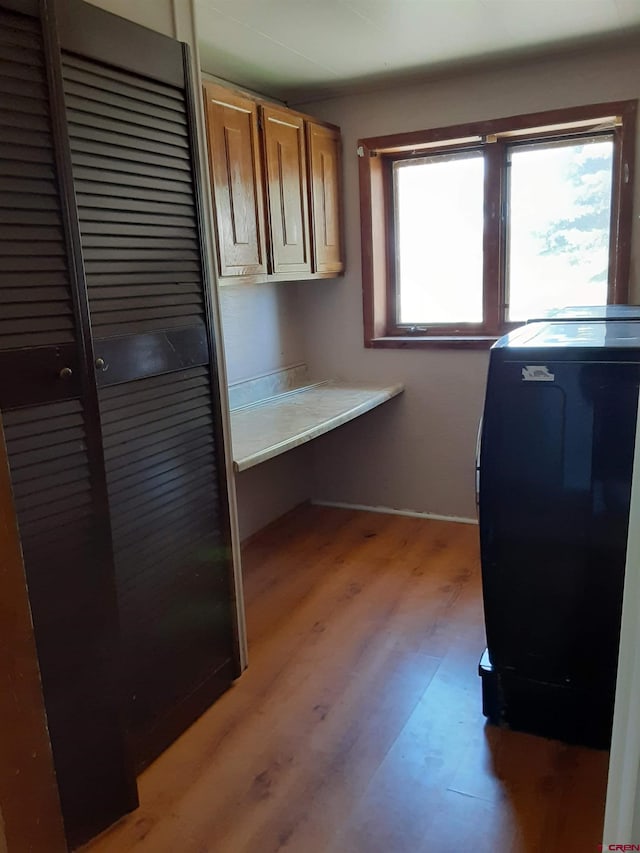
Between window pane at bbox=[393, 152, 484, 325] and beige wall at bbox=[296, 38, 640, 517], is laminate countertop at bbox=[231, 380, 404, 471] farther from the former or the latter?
window pane at bbox=[393, 152, 484, 325]

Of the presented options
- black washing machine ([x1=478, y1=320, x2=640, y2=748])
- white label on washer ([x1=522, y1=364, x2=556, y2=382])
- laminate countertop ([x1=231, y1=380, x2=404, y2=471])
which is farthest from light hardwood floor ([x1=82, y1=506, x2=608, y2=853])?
white label on washer ([x1=522, y1=364, x2=556, y2=382])

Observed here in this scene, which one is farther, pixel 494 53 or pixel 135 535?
pixel 494 53

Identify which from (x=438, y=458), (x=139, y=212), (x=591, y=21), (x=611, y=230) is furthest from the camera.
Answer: (x=438, y=458)

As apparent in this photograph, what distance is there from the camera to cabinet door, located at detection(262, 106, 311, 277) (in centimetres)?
287

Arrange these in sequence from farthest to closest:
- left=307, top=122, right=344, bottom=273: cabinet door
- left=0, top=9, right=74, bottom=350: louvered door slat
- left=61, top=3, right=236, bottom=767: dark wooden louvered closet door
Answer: left=307, top=122, right=344, bottom=273: cabinet door < left=61, top=3, right=236, bottom=767: dark wooden louvered closet door < left=0, top=9, right=74, bottom=350: louvered door slat

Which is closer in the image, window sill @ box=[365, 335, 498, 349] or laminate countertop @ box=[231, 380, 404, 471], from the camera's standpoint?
laminate countertop @ box=[231, 380, 404, 471]

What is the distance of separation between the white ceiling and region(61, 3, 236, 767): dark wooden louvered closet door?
75cm

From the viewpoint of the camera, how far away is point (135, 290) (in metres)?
1.75

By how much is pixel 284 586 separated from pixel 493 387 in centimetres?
158

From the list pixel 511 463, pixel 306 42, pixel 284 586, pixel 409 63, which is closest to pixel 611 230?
pixel 409 63

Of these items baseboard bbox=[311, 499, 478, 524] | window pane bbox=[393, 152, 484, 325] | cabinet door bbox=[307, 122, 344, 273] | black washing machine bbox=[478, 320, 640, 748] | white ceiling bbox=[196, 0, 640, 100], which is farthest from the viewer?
baseboard bbox=[311, 499, 478, 524]

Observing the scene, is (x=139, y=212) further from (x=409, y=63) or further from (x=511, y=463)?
(x=409, y=63)

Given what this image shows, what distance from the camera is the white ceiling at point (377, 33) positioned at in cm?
233

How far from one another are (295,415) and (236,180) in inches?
40.4
